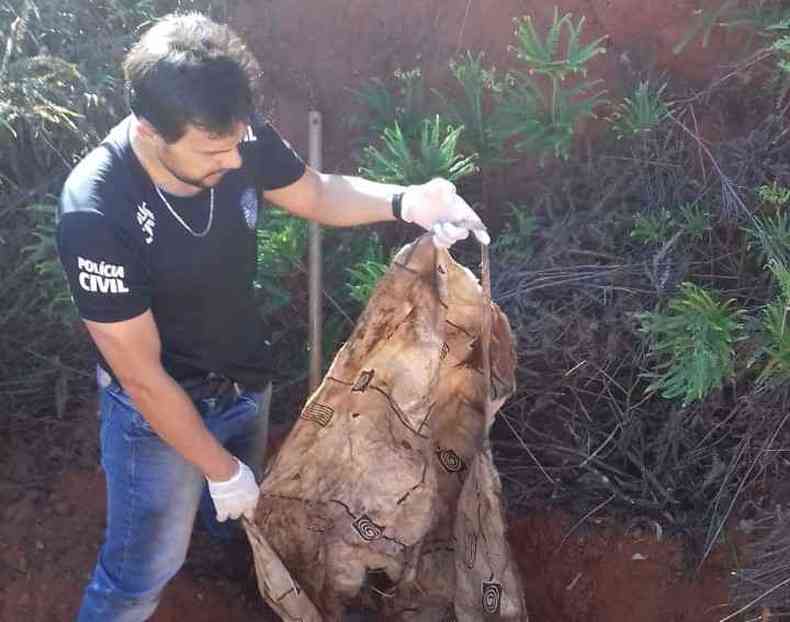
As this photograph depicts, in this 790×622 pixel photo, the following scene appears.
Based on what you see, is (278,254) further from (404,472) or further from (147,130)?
(147,130)

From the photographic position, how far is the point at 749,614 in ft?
8.17

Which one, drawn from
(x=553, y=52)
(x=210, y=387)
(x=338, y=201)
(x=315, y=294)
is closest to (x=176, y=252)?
(x=210, y=387)

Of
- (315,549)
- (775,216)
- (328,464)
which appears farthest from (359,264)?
(775,216)

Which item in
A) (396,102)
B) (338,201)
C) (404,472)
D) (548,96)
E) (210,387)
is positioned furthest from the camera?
(396,102)

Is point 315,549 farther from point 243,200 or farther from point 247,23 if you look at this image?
point 247,23

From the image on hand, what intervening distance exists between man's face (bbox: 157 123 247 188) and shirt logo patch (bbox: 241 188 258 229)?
17 centimetres

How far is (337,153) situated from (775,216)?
1.43 meters

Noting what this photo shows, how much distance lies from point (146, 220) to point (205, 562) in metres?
1.43

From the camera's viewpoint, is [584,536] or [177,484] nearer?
[177,484]

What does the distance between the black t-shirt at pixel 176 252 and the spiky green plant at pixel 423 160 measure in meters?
0.56

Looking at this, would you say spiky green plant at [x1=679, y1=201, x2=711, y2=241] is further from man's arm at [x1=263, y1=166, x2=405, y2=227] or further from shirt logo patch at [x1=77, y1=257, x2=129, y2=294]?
shirt logo patch at [x1=77, y1=257, x2=129, y2=294]

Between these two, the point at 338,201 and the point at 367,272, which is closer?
the point at 338,201

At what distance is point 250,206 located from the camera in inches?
86.1

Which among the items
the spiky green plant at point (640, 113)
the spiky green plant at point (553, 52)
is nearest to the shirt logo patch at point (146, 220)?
the spiky green plant at point (553, 52)
